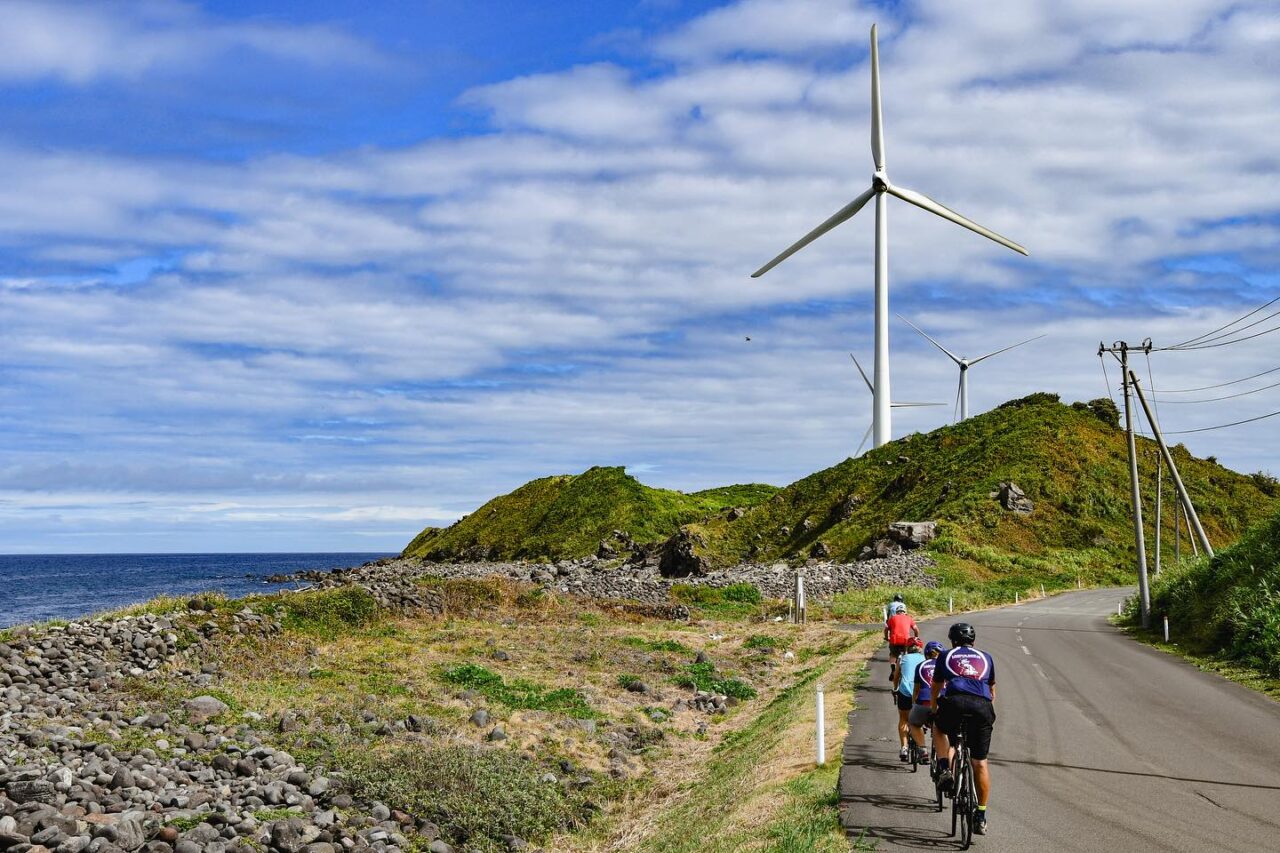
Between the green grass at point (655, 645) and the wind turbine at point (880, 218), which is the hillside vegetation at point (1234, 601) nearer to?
the green grass at point (655, 645)

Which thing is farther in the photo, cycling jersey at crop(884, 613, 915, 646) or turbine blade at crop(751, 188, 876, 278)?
turbine blade at crop(751, 188, 876, 278)

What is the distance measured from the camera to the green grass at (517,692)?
2398cm

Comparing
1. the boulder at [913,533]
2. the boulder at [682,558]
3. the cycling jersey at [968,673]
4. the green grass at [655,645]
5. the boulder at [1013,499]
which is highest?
the boulder at [1013,499]

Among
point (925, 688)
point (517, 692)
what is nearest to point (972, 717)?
point (925, 688)

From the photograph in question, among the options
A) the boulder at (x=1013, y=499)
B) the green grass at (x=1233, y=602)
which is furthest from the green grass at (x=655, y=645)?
the boulder at (x=1013, y=499)

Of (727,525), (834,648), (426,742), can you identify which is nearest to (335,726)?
(426,742)

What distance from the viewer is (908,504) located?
3169 inches

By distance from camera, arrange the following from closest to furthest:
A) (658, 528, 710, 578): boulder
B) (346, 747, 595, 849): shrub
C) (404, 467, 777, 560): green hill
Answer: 1. (346, 747, 595, 849): shrub
2. (658, 528, 710, 578): boulder
3. (404, 467, 777, 560): green hill

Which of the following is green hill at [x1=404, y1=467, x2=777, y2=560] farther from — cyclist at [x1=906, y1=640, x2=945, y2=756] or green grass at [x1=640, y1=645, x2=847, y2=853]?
cyclist at [x1=906, y1=640, x2=945, y2=756]

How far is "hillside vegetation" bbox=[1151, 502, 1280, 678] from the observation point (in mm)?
27469

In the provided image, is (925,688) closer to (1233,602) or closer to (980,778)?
(980,778)

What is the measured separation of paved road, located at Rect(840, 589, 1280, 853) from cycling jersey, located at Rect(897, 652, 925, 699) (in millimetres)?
1328

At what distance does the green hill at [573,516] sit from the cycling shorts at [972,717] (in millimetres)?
79703

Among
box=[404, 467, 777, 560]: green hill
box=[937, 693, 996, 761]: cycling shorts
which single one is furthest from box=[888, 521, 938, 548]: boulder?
box=[937, 693, 996, 761]: cycling shorts
